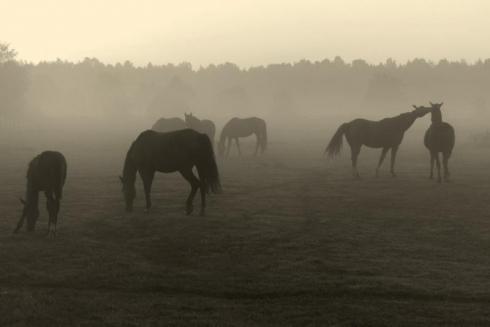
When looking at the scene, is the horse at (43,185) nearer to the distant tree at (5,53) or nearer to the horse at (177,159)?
the horse at (177,159)

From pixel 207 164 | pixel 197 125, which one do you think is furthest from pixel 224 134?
pixel 207 164

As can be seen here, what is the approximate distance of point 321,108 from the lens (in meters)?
144

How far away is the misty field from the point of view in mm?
8906

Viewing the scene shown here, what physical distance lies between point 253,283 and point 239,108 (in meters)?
109

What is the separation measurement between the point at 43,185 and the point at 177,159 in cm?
407

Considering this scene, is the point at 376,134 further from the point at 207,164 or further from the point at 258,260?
the point at 258,260

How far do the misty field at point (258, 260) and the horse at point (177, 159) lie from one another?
2.96 ft

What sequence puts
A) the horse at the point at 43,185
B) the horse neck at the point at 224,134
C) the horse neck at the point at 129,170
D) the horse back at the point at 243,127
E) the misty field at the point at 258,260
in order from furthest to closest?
the horse back at the point at 243,127 < the horse neck at the point at 224,134 < the horse neck at the point at 129,170 < the horse at the point at 43,185 < the misty field at the point at 258,260

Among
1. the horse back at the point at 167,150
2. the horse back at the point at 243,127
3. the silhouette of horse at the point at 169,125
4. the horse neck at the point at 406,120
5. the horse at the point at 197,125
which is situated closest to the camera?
the horse back at the point at 167,150

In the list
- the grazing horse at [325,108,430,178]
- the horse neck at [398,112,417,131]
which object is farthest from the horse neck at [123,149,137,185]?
the horse neck at [398,112,417,131]

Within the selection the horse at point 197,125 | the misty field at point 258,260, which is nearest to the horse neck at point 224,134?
the horse at point 197,125

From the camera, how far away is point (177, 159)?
16.9 metres

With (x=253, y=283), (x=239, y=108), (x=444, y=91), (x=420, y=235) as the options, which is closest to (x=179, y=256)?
(x=253, y=283)

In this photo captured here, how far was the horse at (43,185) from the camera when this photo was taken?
557 inches
